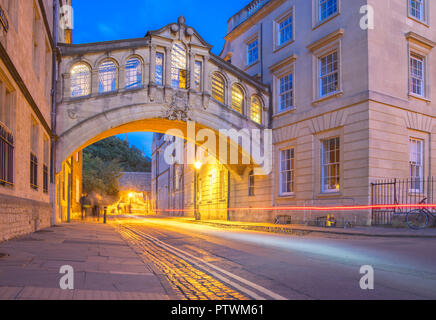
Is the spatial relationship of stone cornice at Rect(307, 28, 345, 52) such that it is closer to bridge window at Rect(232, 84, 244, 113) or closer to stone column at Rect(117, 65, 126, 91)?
bridge window at Rect(232, 84, 244, 113)

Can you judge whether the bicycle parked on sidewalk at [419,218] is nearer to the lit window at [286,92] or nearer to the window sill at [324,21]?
the lit window at [286,92]

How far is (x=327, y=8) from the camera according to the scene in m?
20.4

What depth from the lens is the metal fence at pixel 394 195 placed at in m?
16.6

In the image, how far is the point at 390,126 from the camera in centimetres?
1789

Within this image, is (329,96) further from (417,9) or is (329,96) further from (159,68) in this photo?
(159,68)

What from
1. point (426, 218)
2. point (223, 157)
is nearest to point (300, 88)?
point (223, 157)

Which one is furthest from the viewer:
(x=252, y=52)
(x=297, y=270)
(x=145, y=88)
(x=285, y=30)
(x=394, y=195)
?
(x=252, y=52)

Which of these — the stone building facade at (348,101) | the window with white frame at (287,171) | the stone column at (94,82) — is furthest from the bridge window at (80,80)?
Result: the window with white frame at (287,171)

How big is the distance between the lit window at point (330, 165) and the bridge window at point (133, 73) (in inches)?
418

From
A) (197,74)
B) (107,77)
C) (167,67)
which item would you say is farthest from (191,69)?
(107,77)

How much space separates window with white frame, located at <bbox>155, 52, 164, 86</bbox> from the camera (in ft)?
69.3

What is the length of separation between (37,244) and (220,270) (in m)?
4.99

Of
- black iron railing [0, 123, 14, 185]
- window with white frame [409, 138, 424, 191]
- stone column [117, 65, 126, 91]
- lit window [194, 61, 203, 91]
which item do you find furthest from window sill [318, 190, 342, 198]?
black iron railing [0, 123, 14, 185]

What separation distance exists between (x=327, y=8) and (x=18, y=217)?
59.3 feet
